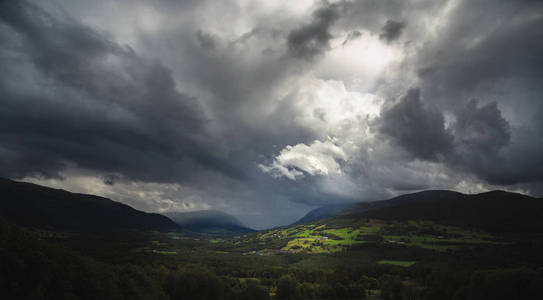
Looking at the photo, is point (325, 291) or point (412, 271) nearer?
point (325, 291)

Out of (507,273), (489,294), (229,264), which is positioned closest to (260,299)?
(489,294)

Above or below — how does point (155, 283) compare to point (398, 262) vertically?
above

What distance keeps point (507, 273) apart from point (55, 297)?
117 meters

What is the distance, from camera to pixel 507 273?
249 ft

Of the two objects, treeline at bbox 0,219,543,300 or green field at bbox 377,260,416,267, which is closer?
treeline at bbox 0,219,543,300

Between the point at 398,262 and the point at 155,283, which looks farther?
the point at 398,262

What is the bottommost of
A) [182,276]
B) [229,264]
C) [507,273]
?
[229,264]

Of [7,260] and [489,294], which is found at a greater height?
[7,260]

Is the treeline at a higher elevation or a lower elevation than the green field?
higher

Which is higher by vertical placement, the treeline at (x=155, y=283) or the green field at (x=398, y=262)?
the treeline at (x=155, y=283)

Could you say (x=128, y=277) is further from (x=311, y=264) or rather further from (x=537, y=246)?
(x=537, y=246)

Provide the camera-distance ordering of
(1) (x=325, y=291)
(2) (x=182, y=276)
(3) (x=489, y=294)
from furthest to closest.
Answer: (1) (x=325, y=291)
(2) (x=182, y=276)
(3) (x=489, y=294)

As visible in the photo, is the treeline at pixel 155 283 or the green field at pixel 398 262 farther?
the green field at pixel 398 262

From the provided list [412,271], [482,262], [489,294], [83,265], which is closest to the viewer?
[83,265]
